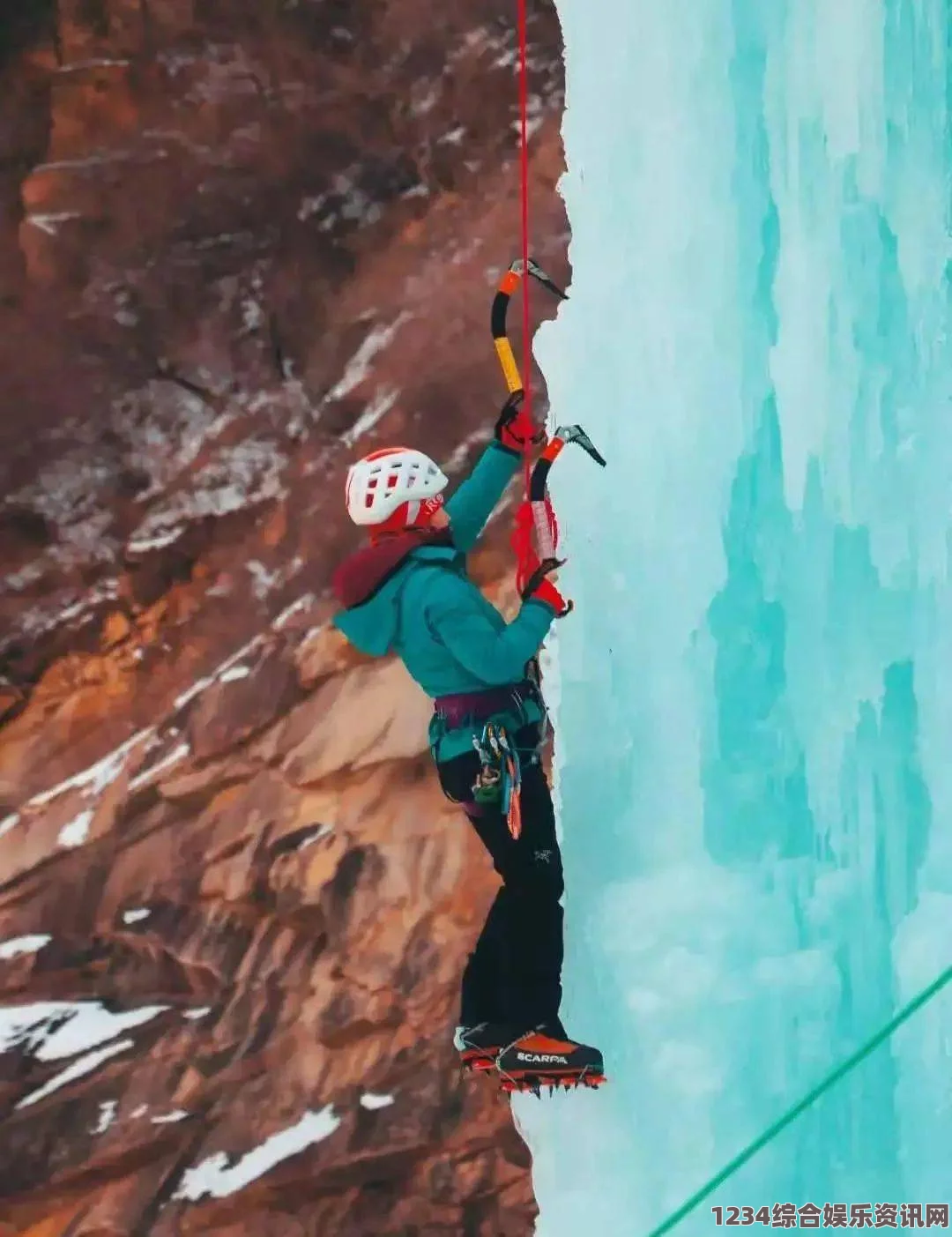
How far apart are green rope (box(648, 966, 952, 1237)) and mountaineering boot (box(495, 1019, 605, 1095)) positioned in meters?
0.31

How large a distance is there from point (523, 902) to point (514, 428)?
85 centimetres

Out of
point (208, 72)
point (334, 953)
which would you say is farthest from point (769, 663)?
point (208, 72)

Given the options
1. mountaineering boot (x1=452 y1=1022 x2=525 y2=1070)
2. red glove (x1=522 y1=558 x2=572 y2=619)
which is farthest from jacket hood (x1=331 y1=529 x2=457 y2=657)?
mountaineering boot (x1=452 y1=1022 x2=525 y2=1070)

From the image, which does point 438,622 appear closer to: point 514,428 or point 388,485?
point 388,485

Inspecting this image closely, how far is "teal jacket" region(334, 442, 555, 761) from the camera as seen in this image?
1.92 m

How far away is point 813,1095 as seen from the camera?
212 cm

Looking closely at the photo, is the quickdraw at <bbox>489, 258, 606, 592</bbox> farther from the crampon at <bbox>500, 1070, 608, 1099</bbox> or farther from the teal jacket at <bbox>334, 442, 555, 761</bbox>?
the crampon at <bbox>500, 1070, 608, 1099</bbox>

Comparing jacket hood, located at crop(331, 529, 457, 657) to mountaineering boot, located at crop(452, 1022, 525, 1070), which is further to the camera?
mountaineering boot, located at crop(452, 1022, 525, 1070)

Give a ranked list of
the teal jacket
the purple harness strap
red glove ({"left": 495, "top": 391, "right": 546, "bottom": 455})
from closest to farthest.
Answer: the teal jacket < the purple harness strap < red glove ({"left": 495, "top": 391, "right": 546, "bottom": 455})

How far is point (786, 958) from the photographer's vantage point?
2.14 metres

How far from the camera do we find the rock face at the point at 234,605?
7.34 feet

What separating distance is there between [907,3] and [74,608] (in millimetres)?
1877

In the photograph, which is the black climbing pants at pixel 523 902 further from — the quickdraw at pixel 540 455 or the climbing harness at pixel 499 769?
the quickdraw at pixel 540 455

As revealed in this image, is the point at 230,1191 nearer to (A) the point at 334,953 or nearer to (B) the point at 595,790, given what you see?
(A) the point at 334,953
